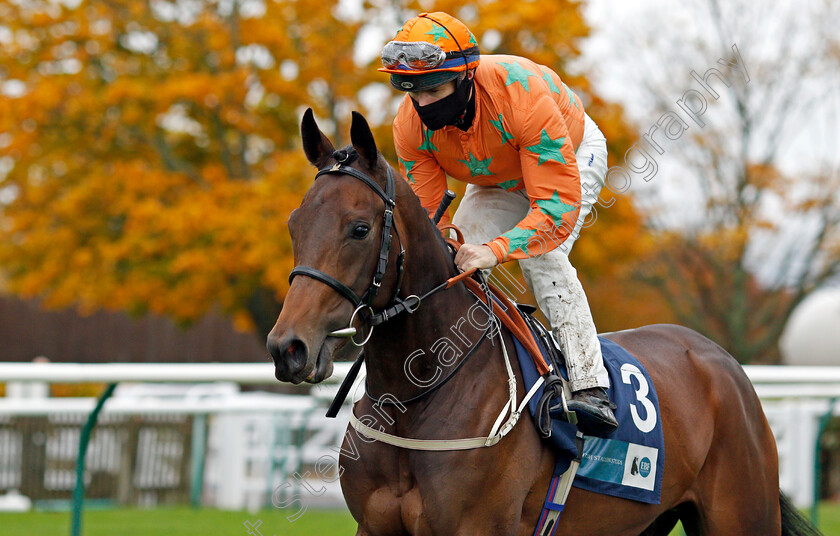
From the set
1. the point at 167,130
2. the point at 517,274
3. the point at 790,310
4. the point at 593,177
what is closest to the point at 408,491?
the point at 593,177

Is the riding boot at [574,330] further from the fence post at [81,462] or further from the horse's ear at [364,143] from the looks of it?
the fence post at [81,462]

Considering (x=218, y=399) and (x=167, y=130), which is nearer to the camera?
(x=218, y=399)

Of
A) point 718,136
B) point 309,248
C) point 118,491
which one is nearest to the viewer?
point 309,248

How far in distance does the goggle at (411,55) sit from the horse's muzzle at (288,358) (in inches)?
38.6

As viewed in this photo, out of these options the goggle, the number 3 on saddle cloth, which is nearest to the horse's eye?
the goggle

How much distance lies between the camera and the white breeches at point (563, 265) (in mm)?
3268

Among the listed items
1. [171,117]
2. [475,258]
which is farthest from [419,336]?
[171,117]

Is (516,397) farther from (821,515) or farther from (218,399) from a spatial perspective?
(821,515)

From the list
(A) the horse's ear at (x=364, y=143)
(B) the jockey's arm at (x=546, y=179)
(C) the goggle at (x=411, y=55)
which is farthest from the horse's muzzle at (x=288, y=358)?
(C) the goggle at (x=411, y=55)

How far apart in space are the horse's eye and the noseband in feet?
0.28

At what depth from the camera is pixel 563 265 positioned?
10.9ft

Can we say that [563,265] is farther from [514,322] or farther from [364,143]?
[364,143]

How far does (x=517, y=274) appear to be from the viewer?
488 inches

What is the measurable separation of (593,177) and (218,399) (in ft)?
19.6
